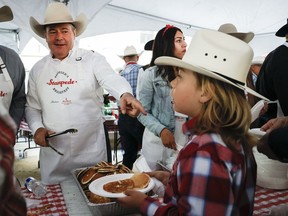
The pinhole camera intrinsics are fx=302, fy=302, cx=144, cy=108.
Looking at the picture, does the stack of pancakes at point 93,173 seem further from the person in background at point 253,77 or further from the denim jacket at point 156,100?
the person in background at point 253,77

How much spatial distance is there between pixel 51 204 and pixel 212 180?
2.23ft

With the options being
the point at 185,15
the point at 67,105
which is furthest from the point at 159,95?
the point at 185,15

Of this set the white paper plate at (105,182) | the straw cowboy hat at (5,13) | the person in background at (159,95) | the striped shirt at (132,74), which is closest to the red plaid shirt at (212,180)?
the white paper plate at (105,182)

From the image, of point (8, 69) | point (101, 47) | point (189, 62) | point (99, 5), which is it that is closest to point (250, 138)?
point (189, 62)

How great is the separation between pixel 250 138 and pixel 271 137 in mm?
233

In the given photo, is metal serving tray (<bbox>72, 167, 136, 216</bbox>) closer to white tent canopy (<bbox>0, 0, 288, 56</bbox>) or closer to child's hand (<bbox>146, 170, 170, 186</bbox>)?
child's hand (<bbox>146, 170, 170, 186</bbox>)

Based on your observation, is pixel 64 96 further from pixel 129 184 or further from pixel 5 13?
pixel 129 184

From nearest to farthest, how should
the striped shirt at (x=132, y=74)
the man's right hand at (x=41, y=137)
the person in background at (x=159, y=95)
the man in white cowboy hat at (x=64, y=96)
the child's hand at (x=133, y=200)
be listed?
the child's hand at (x=133, y=200) < the man's right hand at (x=41, y=137) < the man in white cowboy hat at (x=64, y=96) < the person in background at (x=159, y=95) < the striped shirt at (x=132, y=74)

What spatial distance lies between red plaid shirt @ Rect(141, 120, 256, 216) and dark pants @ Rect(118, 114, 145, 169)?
7.91 ft

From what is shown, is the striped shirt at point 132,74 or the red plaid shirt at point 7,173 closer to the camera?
the red plaid shirt at point 7,173

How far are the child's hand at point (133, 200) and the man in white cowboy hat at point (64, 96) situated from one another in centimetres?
83

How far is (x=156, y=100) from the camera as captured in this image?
201 centimetres

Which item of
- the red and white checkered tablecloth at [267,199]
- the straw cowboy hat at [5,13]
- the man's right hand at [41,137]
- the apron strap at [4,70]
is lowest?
the red and white checkered tablecloth at [267,199]

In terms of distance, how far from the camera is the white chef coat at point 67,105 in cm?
174
